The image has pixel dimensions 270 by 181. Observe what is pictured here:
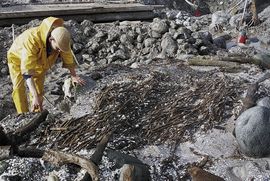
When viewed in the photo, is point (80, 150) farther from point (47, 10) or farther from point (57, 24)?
point (47, 10)

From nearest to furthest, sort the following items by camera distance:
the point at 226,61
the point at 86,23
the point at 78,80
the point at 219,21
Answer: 1. the point at 78,80
2. the point at 226,61
3. the point at 86,23
4. the point at 219,21

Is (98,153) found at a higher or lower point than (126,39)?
higher

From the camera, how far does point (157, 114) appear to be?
538 centimetres

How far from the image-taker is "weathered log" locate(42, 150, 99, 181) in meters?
4.04

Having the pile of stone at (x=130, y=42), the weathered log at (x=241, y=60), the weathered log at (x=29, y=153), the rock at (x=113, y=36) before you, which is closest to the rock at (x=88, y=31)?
the pile of stone at (x=130, y=42)

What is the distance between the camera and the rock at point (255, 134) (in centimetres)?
474

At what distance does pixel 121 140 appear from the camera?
4.78 m

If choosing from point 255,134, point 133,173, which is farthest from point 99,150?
point 255,134

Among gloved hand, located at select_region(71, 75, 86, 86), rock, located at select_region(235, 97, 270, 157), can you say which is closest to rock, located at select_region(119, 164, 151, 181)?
rock, located at select_region(235, 97, 270, 157)

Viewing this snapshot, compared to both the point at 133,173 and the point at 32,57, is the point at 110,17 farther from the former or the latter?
the point at 133,173

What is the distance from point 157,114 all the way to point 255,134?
1293 millimetres

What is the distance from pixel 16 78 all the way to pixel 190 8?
38.8 feet

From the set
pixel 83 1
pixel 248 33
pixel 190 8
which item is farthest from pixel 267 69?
pixel 190 8

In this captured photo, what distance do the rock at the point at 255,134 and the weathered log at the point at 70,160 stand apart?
182 cm
